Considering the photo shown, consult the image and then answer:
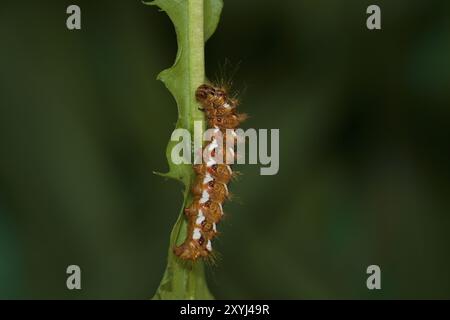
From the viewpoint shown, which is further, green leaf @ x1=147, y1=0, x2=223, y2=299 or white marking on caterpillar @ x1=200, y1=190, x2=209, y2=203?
white marking on caterpillar @ x1=200, y1=190, x2=209, y2=203

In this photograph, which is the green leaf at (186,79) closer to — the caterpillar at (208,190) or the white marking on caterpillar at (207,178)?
the caterpillar at (208,190)

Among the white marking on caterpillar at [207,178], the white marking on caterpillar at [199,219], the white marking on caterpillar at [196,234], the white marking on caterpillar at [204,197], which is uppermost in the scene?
the white marking on caterpillar at [207,178]

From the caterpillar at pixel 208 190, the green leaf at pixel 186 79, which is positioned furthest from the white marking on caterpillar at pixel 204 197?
the green leaf at pixel 186 79

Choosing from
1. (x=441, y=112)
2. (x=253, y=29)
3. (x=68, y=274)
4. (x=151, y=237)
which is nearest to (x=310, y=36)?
(x=253, y=29)

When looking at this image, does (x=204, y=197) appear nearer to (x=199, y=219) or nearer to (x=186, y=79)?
(x=199, y=219)

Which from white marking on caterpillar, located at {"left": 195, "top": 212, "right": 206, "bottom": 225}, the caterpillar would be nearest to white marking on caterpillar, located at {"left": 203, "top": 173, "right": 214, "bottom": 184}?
the caterpillar

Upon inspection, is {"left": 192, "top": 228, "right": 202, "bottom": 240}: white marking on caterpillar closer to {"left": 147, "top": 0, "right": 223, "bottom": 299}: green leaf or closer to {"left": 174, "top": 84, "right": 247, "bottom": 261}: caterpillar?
{"left": 174, "top": 84, "right": 247, "bottom": 261}: caterpillar
